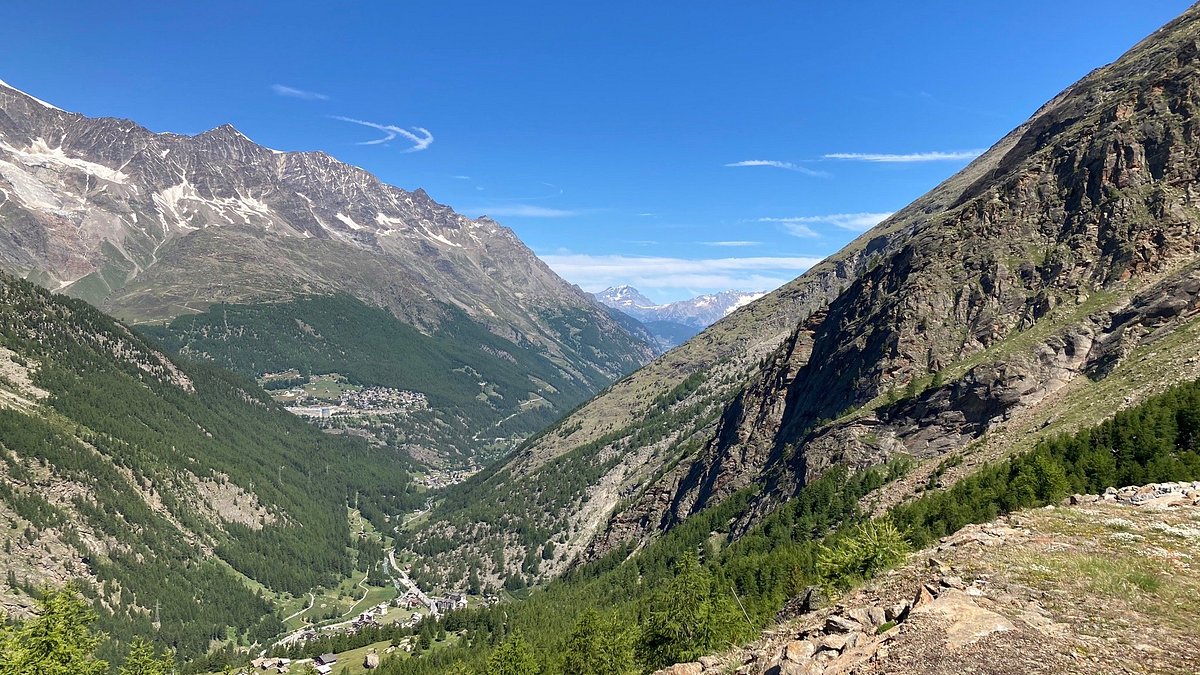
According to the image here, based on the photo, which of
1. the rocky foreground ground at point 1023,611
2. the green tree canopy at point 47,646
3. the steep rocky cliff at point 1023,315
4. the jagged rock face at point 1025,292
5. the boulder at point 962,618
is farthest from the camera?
the jagged rock face at point 1025,292

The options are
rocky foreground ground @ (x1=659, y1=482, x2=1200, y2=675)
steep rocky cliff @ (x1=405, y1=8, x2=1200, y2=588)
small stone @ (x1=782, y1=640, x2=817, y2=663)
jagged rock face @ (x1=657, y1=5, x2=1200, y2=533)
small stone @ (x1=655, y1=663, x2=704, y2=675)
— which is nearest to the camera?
rocky foreground ground @ (x1=659, y1=482, x2=1200, y2=675)

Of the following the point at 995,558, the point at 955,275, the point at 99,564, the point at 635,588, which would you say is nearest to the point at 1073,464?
the point at 995,558

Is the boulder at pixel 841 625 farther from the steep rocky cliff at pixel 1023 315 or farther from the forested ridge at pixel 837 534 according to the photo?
the steep rocky cliff at pixel 1023 315

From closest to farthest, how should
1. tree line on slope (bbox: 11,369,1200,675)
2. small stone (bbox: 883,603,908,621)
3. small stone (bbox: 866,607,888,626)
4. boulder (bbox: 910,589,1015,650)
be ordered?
boulder (bbox: 910,589,1015,650) < small stone (bbox: 883,603,908,621) < small stone (bbox: 866,607,888,626) < tree line on slope (bbox: 11,369,1200,675)

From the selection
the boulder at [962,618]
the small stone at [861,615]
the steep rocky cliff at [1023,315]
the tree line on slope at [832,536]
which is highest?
the steep rocky cliff at [1023,315]

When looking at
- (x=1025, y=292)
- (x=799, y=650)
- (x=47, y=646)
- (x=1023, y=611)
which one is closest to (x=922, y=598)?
(x=1023, y=611)

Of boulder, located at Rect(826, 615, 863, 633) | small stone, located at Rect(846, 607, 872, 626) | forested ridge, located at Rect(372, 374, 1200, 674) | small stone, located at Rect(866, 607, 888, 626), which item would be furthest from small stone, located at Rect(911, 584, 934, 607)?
forested ridge, located at Rect(372, 374, 1200, 674)

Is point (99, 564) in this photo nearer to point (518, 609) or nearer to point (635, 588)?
point (518, 609)

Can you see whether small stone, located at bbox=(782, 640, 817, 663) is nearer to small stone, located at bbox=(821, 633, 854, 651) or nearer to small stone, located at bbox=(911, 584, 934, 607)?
small stone, located at bbox=(821, 633, 854, 651)

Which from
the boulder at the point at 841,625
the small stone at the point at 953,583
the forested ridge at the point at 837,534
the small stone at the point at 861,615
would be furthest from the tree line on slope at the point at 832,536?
the boulder at the point at 841,625

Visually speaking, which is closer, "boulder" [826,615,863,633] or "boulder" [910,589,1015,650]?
"boulder" [910,589,1015,650]
